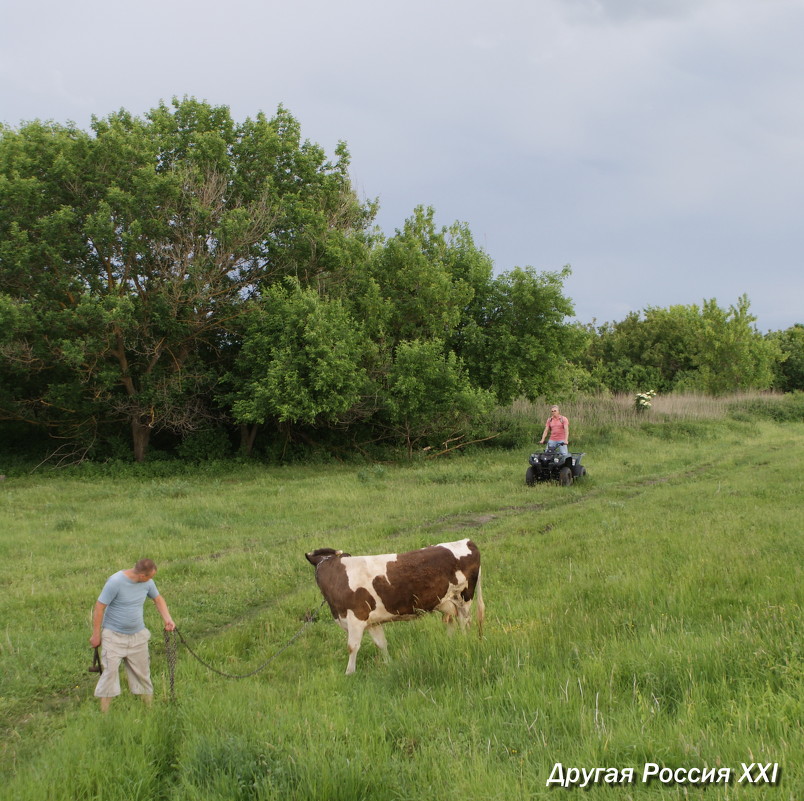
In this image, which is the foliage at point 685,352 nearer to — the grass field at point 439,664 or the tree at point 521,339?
the tree at point 521,339

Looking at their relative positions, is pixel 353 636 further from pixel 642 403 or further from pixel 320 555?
pixel 642 403

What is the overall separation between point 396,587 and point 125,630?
2.52m

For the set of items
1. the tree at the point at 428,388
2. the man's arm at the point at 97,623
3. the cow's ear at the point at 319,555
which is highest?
the tree at the point at 428,388

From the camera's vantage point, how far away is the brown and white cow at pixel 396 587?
6133 millimetres

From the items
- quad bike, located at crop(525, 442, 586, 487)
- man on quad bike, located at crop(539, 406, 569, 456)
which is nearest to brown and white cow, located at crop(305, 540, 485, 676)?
quad bike, located at crop(525, 442, 586, 487)

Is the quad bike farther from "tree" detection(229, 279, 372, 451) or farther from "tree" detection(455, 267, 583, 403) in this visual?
"tree" detection(455, 267, 583, 403)

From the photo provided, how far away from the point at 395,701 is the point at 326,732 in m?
0.69

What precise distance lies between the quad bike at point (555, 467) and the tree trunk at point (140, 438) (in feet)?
46.1

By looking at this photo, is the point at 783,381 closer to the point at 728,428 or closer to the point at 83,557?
the point at 728,428

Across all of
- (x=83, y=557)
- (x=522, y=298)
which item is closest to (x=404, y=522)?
(x=83, y=557)

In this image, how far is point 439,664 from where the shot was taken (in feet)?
16.8

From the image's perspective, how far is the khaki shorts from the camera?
5.68m

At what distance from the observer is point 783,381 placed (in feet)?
185

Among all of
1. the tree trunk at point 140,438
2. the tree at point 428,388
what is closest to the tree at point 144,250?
the tree trunk at point 140,438
